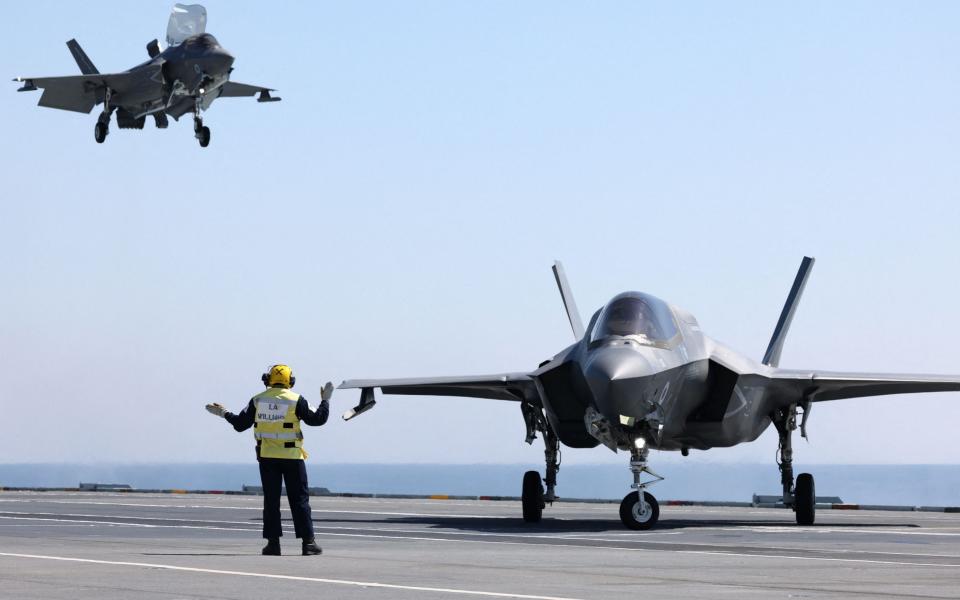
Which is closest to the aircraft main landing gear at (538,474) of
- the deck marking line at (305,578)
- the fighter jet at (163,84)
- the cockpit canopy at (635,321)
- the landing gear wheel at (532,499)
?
the landing gear wheel at (532,499)

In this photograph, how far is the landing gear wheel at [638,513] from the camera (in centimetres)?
1953

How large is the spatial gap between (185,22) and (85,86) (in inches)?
155

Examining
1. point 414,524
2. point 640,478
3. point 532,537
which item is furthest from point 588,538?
point 414,524

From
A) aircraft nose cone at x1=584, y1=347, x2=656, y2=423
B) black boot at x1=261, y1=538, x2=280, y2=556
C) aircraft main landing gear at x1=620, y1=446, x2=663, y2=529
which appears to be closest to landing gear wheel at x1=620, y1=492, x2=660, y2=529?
aircraft main landing gear at x1=620, y1=446, x2=663, y2=529

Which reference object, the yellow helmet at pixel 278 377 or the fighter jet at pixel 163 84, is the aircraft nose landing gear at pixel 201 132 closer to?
the fighter jet at pixel 163 84

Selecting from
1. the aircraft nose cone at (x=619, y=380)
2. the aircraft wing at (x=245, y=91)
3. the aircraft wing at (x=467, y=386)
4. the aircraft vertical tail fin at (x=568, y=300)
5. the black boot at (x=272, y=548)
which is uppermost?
the aircraft wing at (x=245, y=91)

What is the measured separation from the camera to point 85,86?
48000 millimetres

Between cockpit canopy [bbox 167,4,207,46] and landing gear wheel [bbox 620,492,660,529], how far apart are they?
3048 centimetres

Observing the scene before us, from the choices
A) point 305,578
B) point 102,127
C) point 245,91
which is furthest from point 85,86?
point 305,578

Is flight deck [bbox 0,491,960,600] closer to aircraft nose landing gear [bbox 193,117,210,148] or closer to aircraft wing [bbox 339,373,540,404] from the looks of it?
aircraft wing [bbox 339,373,540,404]

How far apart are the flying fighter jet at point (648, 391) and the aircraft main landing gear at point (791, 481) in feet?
0.07

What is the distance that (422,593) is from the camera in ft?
32.2

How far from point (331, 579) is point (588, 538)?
733 centimetres

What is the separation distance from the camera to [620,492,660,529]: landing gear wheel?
1953cm
